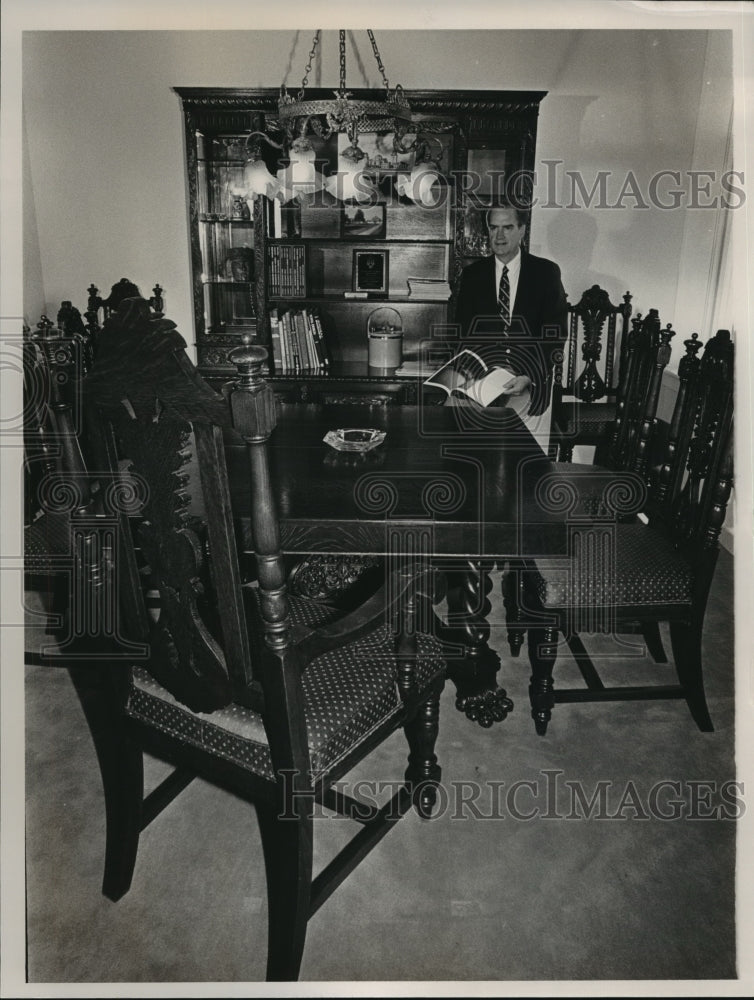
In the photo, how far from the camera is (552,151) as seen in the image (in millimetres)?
3660

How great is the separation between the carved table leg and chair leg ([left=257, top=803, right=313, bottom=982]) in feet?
3.02

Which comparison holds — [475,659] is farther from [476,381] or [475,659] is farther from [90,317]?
[90,317]

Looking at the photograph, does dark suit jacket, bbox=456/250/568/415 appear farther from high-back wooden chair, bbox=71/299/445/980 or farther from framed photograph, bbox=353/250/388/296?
high-back wooden chair, bbox=71/299/445/980

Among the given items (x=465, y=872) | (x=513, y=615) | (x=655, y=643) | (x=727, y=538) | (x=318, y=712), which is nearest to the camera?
(x=318, y=712)

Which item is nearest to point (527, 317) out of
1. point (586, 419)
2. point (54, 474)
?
point (586, 419)

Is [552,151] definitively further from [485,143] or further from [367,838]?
[367,838]

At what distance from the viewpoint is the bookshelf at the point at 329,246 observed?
11.3 ft

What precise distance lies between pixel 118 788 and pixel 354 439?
1090 millimetres

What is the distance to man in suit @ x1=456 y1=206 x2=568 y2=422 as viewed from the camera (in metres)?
3.14

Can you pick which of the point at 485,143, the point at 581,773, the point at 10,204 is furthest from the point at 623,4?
the point at 485,143

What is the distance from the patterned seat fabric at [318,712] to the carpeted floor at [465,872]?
434mm

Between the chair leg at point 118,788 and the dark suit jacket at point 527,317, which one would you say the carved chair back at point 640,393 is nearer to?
the dark suit jacket at point 527,317

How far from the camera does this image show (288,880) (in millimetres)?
1266

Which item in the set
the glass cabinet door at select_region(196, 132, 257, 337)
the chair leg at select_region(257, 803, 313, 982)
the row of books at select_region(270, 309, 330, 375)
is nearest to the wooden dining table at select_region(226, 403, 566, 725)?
the chair leg at select_region(257, 803, 313, 982)
